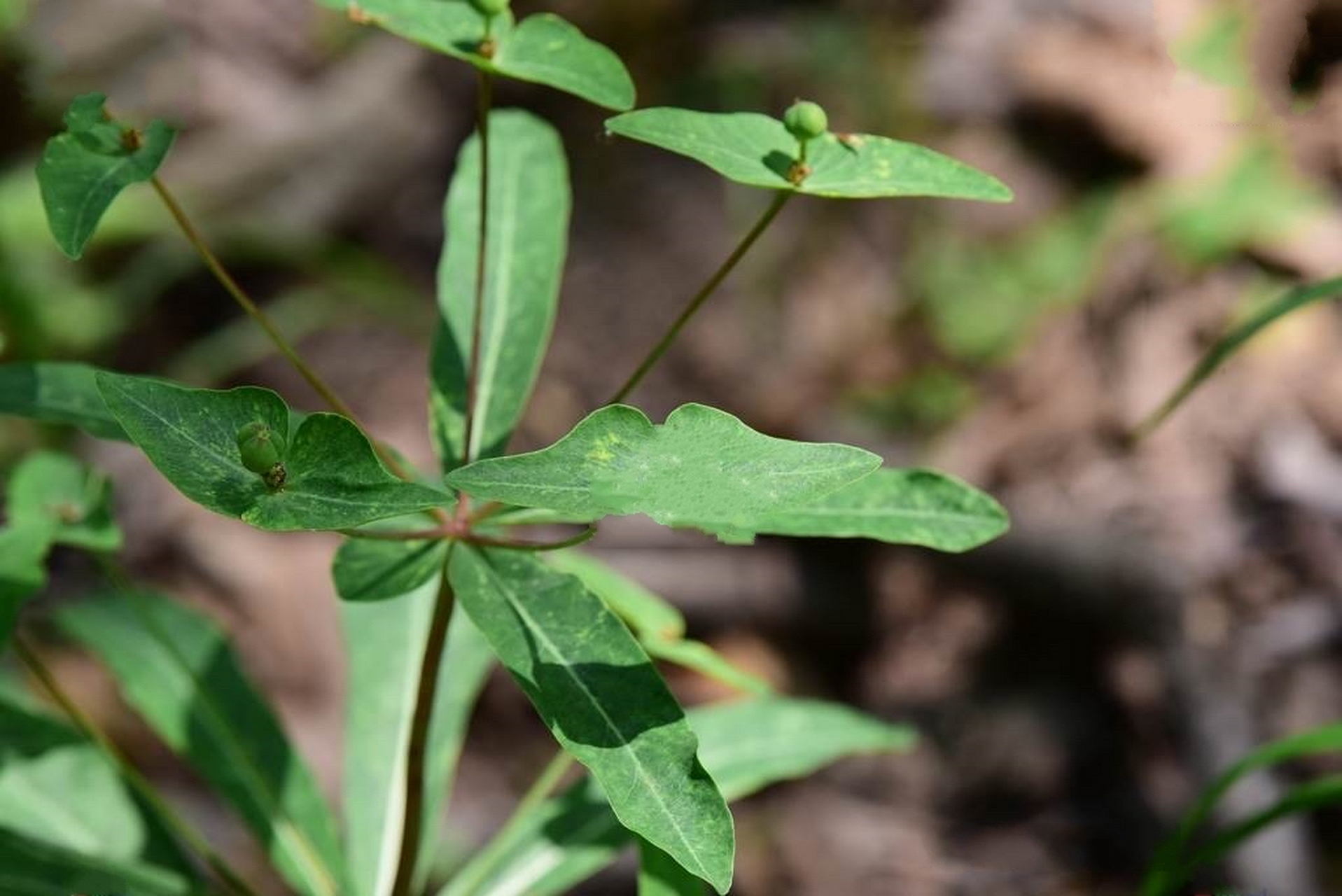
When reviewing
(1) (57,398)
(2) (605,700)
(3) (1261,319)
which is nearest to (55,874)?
(1) (57,398)

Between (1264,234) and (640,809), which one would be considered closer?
(640,809)

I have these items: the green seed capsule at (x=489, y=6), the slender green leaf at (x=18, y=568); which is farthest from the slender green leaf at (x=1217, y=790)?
the slender green leaf at (x=18, y=568)

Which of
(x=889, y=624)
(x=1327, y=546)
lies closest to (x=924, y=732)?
(x=889, y=624)

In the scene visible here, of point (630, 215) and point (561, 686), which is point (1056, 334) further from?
point (561, 686)

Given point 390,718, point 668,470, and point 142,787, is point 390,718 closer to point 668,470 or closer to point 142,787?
point 142,787

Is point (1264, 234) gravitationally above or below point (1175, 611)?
above

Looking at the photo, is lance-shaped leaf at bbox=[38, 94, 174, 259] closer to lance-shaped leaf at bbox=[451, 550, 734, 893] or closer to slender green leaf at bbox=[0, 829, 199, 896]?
lance-shaped leaf at bbox=[451, 550, 734, 893]
